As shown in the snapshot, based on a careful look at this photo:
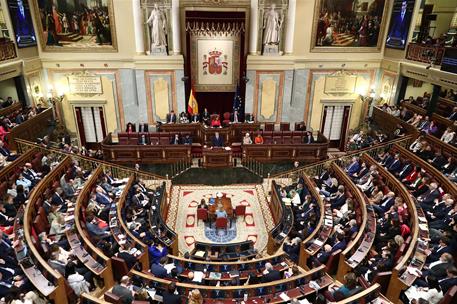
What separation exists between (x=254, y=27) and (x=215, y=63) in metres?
2.36

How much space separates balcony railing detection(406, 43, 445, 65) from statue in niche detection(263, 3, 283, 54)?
5526mm

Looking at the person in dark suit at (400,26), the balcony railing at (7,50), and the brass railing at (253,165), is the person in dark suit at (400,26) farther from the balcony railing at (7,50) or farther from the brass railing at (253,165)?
the balcony railing at (7,50)

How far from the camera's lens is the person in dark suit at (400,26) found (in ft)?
45.4

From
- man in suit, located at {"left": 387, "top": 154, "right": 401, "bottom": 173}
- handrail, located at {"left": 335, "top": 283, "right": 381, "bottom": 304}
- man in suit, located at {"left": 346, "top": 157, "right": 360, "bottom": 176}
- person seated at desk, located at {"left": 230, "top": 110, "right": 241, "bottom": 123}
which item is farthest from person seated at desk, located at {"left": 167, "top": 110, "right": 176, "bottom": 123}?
handrail, located at {"left": 335, "top": 283, "right": 381, "bottom": 304}

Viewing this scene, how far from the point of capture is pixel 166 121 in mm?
15641

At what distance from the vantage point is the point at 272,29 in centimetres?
1479

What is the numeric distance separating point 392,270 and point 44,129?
13981mm

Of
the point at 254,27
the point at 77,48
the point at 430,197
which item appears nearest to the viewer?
the point at 430,197

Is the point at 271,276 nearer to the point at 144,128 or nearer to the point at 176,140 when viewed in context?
the point at 176,140

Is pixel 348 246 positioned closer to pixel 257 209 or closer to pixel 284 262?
pixel 284 262

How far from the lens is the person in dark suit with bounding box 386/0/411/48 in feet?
45.4

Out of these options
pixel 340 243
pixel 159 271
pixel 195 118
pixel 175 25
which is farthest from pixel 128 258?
pixel 175 25

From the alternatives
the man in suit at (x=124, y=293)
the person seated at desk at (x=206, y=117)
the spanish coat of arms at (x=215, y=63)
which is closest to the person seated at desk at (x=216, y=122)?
the person seated at desk at (x=206, y=117)

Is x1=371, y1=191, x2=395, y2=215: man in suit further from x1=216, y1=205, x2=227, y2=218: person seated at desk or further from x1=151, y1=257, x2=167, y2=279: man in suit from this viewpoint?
x1=151, y1=257, x2=167, y2=279: man in suit
